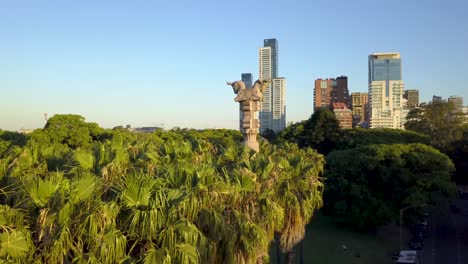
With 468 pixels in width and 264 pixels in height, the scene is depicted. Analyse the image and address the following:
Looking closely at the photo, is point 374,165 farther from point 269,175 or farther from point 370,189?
point 269,175

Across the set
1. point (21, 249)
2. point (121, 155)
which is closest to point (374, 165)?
point (121, 155)

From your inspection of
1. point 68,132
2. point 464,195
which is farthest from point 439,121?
point 68,132

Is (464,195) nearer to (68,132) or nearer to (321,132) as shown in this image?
(321,132)

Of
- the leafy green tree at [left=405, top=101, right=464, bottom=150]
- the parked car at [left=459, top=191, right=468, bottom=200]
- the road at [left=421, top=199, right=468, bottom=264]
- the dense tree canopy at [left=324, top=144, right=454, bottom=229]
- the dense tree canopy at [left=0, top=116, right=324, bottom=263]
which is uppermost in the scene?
the leafy green tree at [left=405, top=101, right=464, bottom=150]

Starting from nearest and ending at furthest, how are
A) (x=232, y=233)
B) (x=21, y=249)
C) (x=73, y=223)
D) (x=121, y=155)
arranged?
(x=21, y=249), (x=73, y=223), (x=232, y=233), (x=121, y=155)

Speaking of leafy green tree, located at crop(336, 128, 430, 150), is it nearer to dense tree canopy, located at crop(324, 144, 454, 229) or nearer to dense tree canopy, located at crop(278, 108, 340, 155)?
dense tree canopy, located at crop(278, 108, 340, 155)

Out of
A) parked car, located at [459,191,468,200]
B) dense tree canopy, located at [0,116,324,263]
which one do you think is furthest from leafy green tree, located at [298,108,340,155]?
dense tree canopy, located at [0,116,324,263]
